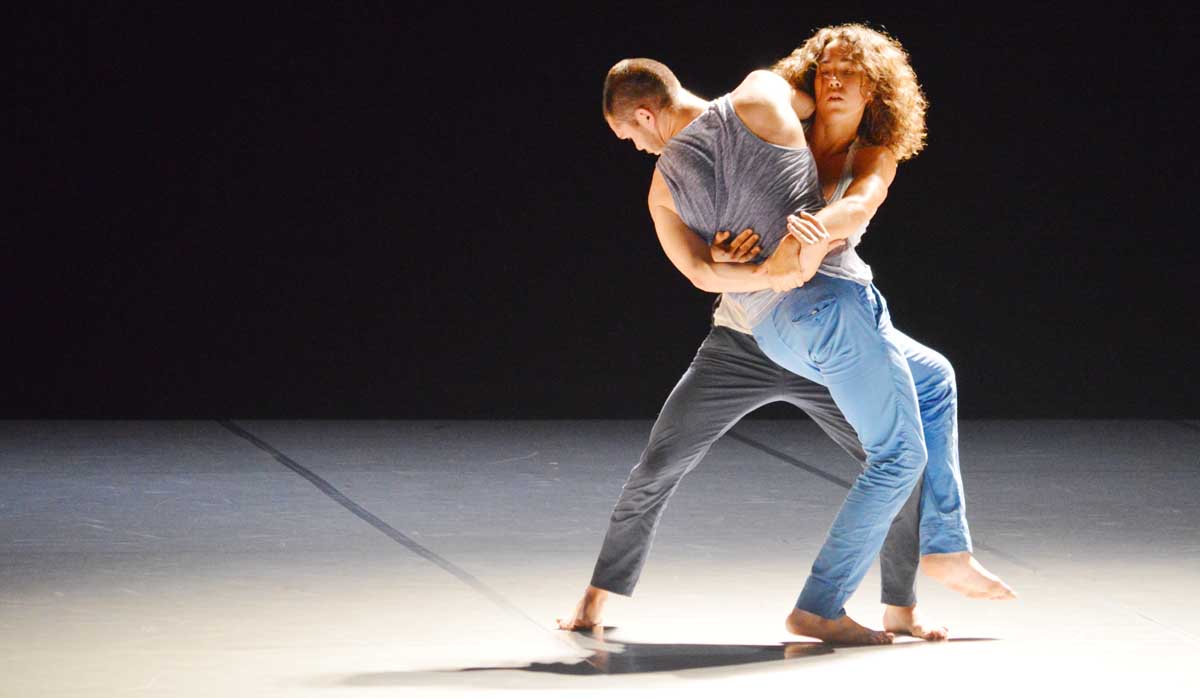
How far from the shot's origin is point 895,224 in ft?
23.3

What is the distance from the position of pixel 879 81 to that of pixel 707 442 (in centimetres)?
74

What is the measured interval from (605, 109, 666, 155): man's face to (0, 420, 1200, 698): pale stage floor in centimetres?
92

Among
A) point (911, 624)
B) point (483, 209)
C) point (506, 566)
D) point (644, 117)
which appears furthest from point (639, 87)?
point (483, 209)

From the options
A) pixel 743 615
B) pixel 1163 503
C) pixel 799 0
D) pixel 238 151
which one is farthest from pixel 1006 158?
pixel 743 615

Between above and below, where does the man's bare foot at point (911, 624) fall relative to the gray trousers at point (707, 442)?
below

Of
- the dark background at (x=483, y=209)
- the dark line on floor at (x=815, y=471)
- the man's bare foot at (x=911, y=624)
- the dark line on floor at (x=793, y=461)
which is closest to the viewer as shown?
the man's bare foot at (x=911, y=624)

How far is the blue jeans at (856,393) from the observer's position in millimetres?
3301

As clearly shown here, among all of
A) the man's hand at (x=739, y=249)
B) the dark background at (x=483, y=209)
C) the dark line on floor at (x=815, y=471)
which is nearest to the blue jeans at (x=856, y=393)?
the man's hand at (x=739, y=249)

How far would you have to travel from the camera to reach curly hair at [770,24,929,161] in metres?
3.36

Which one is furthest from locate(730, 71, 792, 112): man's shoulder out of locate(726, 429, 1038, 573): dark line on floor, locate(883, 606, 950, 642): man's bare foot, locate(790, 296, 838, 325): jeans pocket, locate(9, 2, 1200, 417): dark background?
locate(9, 2, 1200, 417): dark background

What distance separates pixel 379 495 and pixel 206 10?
89.5 inches

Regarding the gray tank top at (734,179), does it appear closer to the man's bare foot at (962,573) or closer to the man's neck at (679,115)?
the man's neck at (679,115)

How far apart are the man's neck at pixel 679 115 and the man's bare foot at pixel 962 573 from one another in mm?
915

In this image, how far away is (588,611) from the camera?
358cm
